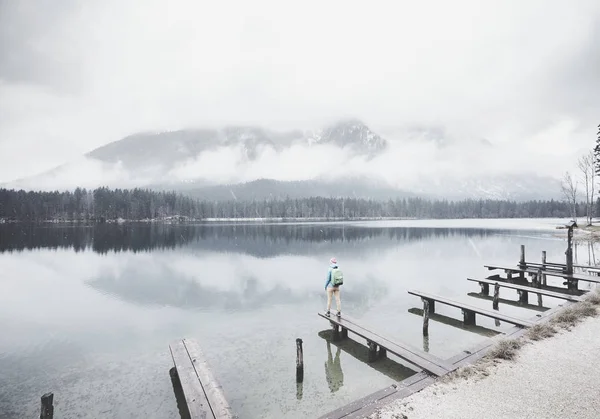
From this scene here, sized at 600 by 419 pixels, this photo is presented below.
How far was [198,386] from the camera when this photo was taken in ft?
38.4

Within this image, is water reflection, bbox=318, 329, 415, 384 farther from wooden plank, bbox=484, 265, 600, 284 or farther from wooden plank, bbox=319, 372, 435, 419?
wooden plank, bbox=484, 265, 600, 284

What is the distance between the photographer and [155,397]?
1385 centimetres

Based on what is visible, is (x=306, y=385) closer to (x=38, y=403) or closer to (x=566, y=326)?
(x=38, y=403)

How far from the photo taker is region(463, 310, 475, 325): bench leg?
22.2 m

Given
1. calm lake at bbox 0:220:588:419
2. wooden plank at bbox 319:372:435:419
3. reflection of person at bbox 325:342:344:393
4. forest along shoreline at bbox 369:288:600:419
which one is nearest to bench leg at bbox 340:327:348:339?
calm lake at bbox 0:220:588:419

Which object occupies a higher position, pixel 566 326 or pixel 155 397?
pixel 566 326

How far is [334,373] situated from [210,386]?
6.34 meters

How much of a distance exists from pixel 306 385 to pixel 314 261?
3615cm

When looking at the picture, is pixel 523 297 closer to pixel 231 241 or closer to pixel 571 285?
pixel 571 285

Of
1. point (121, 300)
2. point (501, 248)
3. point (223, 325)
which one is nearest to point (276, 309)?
point (223, 325)

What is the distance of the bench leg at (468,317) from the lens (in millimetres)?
22219

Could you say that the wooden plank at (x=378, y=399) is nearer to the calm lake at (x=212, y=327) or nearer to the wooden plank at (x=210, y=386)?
the calm lake at (x=212, y=327)

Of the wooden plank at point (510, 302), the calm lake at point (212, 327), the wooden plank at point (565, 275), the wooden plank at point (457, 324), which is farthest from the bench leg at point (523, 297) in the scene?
the wooden plank at point (457, 324)

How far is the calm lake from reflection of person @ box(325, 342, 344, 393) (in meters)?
0.09
